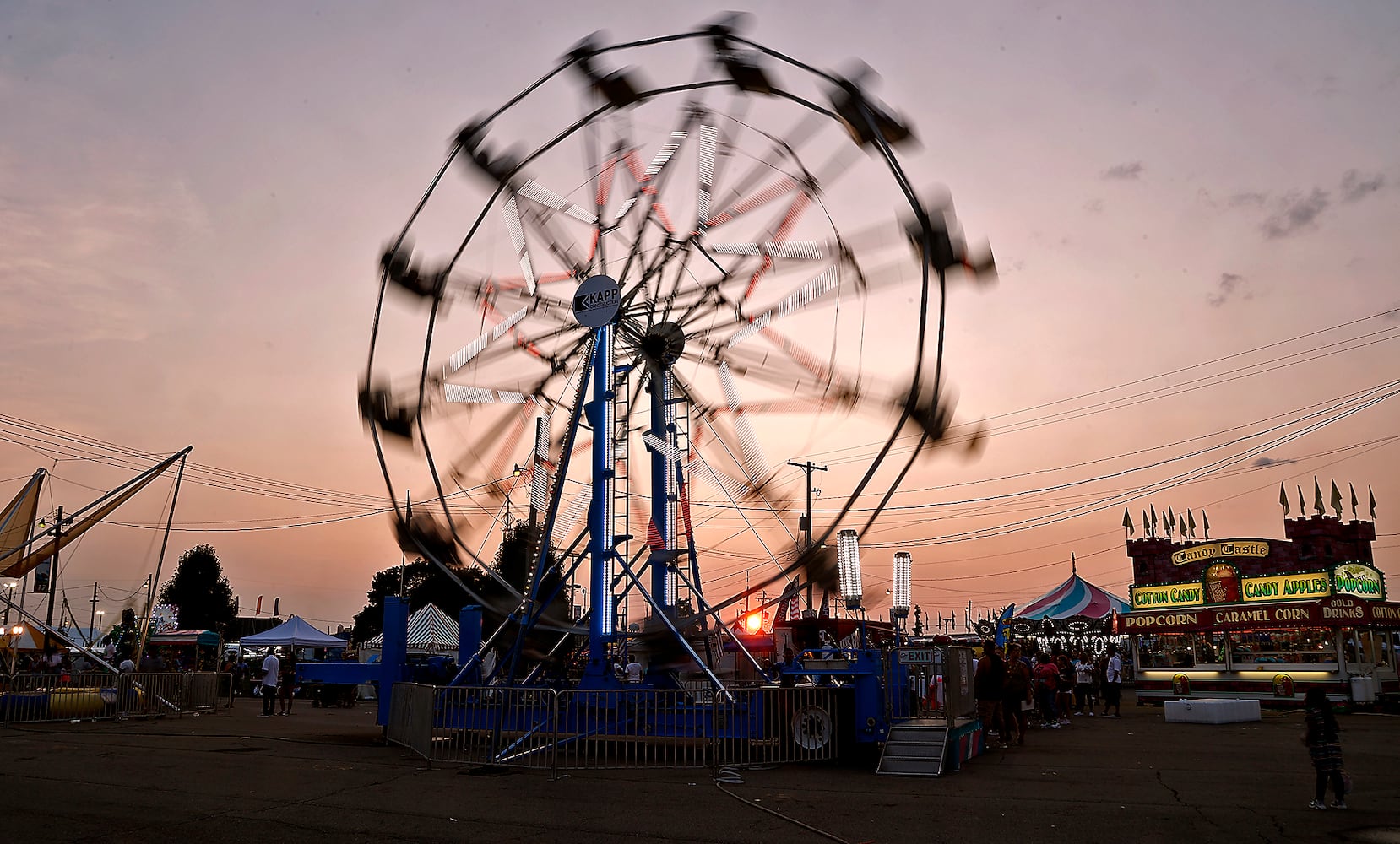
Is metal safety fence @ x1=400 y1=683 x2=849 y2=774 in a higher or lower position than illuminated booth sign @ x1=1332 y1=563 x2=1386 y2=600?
lower

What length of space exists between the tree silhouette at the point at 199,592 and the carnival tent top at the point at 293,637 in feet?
209

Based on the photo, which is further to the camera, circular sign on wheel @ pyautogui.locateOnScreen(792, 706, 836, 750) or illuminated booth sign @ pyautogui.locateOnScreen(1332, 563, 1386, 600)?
illuminated booth sign @ pyautogui.locateOnScreen(1332, 563, 1386, 600)

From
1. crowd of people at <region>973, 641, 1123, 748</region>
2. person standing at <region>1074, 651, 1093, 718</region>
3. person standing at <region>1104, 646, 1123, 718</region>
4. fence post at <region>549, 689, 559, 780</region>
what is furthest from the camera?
person standing at <region>1074, 651, 1093, 718</region>

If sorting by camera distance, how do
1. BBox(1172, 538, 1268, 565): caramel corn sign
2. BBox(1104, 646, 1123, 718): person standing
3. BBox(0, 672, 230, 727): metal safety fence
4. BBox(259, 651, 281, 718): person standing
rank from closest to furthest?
BBox(0, 672, 230, 727): metal safety fence
BBox(259, 651, 281, 718): person standing
BBox(1104, 646, 1123, 718): person standing
BBox(1172, 538, 1268, 565): caramel corn sign

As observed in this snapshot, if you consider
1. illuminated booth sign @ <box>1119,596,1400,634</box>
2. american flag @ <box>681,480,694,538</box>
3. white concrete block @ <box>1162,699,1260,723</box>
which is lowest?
white concrete block @ <box>1162,699,1260,723</box>

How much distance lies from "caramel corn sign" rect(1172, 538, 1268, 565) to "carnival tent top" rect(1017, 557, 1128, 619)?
8177mm

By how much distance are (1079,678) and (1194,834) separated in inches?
737

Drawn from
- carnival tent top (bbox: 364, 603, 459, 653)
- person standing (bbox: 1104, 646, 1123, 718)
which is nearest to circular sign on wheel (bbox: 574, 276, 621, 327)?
person standing (bbox: 1104, 646, 1123, 718)

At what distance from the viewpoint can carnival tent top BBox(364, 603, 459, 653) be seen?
3800 centimetres

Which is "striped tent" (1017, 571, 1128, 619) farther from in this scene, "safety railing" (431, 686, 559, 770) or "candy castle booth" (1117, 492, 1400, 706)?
"safety railing" (431, 686, 559, 770)

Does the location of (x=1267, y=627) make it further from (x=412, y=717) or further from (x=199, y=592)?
(x=199, y=592)

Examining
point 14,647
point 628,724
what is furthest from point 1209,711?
point 14,647

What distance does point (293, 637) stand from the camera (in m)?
36.9

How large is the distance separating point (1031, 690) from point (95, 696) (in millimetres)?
18403
